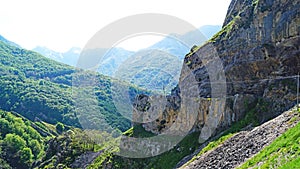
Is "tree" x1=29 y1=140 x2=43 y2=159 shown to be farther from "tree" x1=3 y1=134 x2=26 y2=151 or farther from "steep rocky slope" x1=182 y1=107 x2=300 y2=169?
"steep rocky slope" x1=182 y1=107 x2=300 y2=169

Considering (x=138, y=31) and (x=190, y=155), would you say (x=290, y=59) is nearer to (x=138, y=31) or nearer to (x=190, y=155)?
(x=190, y=155)

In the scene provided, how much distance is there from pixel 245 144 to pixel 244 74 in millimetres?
26580

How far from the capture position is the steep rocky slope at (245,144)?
35.1 metres

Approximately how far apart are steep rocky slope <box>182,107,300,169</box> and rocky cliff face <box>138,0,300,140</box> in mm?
6032

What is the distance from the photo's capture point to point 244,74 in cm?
6284

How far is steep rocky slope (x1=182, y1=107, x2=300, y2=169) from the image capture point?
3512cm

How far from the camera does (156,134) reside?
2815 inches

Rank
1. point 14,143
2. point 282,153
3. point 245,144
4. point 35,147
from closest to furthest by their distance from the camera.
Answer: point 282,153, point 245,144, point 14,143, point 35,147

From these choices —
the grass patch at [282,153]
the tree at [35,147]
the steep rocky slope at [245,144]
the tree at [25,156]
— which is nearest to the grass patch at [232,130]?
the steep rocky slope at [245,144]

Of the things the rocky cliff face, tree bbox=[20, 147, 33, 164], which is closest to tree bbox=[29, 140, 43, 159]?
tree bbox=[20, 147, 33, 164]

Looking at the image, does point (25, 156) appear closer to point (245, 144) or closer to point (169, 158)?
point (169, 158)

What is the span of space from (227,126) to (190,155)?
6.83 m

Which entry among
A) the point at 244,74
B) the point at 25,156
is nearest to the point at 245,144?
Answer: the point at 244,74

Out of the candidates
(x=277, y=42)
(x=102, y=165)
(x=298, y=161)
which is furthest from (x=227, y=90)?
(x=298, y=161)
